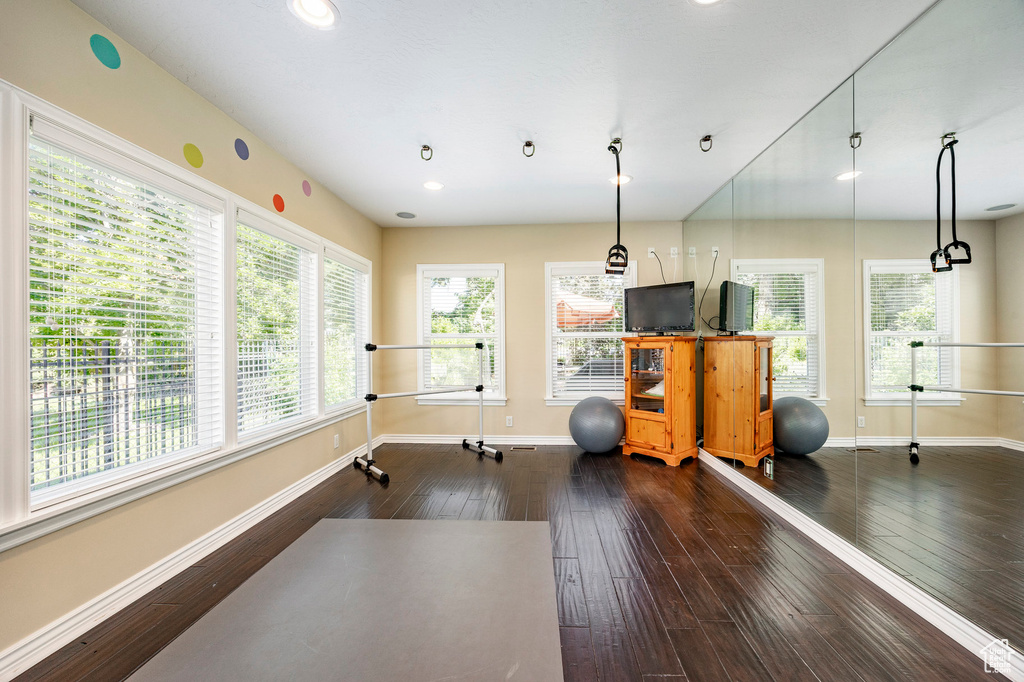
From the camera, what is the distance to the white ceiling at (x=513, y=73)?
167cm

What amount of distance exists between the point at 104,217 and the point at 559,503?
3008 millimetres

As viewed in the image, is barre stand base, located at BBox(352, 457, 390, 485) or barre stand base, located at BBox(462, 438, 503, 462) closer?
barre stand base, located at BBox(352, 457, 390, 485)

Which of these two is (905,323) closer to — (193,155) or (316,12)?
(316,12)

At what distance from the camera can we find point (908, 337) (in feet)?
5.54

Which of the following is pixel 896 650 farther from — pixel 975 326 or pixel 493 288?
pixel 493 288

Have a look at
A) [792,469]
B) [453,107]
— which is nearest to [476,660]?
[792,469]

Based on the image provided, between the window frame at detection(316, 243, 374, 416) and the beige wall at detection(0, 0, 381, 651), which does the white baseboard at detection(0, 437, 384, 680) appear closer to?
the beige wall at detection(0, 0, 381, 651)

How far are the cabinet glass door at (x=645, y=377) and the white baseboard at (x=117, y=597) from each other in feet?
10.9

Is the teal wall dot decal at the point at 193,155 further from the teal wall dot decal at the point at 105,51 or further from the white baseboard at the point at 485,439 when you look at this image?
the white baseboard at the point at 485,439

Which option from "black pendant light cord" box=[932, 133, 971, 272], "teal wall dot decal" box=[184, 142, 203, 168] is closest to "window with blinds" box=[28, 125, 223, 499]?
"teal wall dot decal" box=[184, 142, 203, 168]

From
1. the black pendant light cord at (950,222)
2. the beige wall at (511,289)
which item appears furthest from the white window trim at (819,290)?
the beige wall at (511,289)

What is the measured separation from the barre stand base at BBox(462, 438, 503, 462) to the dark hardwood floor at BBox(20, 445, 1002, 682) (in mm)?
806

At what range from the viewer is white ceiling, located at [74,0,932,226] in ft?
5.49

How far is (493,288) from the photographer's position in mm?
4691
